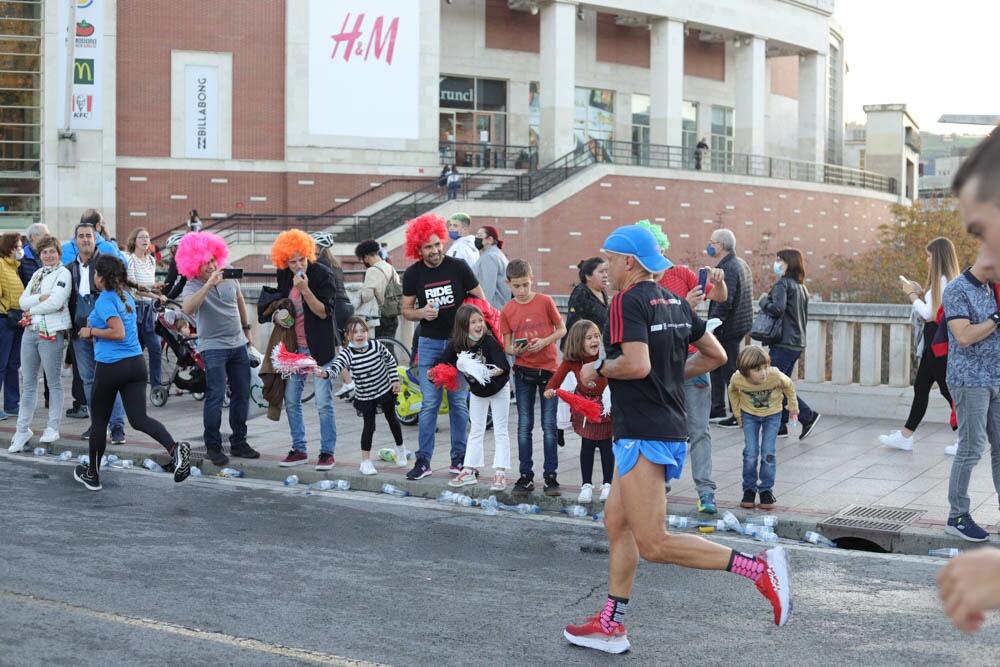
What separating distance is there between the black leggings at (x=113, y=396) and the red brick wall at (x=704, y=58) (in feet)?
133

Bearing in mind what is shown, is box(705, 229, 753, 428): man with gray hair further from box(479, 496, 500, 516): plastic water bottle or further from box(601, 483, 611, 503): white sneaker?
box(479, 496, 500, 516): plastic water bottle

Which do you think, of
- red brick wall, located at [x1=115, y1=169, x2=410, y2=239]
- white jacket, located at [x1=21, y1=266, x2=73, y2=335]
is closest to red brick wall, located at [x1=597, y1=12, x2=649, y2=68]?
red brick wall, located at [x1=115, y1=169, x2=410, y2=239]

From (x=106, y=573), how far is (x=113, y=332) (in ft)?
10.1

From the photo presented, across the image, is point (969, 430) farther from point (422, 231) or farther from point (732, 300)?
point (732, 300)

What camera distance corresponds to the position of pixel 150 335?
46.2ft

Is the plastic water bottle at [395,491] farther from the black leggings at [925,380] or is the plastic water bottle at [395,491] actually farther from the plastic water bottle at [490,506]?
the black leggings at [925,380]

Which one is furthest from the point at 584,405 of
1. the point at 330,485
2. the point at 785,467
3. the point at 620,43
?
the point at 620,43

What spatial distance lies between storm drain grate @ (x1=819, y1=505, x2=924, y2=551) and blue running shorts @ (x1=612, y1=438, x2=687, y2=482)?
288cm

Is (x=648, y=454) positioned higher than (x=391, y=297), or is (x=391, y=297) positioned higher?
(x=391, y=297)

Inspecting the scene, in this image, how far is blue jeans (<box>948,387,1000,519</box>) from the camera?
25.6 ft

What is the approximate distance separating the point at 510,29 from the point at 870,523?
36.0 m

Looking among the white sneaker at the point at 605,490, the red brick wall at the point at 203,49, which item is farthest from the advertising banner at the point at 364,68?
the white sneaker at the point at 605,490

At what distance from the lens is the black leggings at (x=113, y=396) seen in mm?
9656

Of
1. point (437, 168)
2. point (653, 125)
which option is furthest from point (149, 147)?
point (653, 125)
